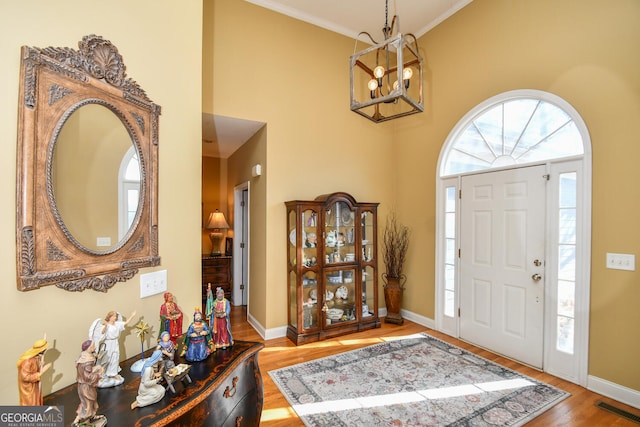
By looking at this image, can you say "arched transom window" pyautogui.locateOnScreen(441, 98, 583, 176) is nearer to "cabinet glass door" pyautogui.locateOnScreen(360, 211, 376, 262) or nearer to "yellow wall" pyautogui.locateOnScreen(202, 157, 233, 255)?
"cabinet glass door" pyautogui.locateOnScreen(360, 211, 376, 262)

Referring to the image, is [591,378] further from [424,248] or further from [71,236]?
[71,236]

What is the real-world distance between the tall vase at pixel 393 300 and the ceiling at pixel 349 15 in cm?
282

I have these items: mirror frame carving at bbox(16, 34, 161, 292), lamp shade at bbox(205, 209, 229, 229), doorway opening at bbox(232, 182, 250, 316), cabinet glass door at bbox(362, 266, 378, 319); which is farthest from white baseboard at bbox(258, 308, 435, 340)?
mirror frame carving at bbox(16, 34, 161, 292)

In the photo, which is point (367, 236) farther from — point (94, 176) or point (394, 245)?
point (94, 176)

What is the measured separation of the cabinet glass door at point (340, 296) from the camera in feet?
12.7

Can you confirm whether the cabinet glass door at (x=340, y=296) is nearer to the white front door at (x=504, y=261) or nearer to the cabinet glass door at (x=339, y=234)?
the cabinet glass door at (x=339, y=234)

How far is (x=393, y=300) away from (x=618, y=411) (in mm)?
2314

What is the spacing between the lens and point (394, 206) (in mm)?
4660

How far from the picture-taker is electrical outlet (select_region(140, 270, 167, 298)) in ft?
5.32

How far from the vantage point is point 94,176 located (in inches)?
55.4

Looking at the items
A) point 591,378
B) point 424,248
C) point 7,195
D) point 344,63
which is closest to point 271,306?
point 424,248

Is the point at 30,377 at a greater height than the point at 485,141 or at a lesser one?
Answer: lesser

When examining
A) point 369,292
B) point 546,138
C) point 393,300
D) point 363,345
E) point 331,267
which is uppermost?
point 546,138

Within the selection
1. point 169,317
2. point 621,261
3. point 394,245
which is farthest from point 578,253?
point 169,317
